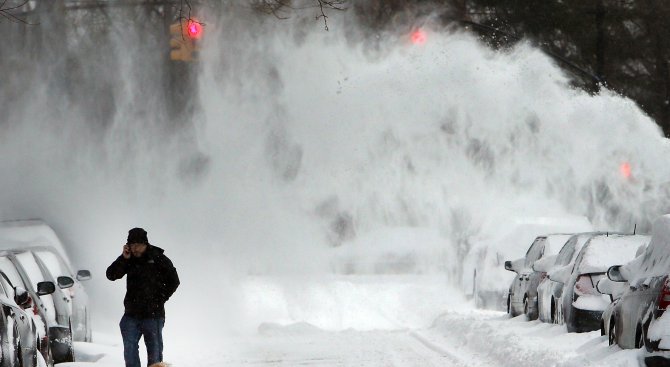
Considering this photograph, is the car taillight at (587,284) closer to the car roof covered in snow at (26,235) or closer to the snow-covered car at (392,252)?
the car roof covered in snow at (26,235)

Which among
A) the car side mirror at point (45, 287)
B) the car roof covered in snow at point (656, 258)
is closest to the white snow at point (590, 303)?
the car roof covered in snow at point (656, 258)

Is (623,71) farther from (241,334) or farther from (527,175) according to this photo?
(241,334)

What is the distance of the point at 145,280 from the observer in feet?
37.5

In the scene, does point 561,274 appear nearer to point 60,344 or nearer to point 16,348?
point 60,344

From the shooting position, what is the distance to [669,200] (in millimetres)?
24484

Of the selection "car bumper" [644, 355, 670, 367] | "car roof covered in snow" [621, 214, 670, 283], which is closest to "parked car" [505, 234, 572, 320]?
"car roof covered in snow" [621, 214, 670, 283]

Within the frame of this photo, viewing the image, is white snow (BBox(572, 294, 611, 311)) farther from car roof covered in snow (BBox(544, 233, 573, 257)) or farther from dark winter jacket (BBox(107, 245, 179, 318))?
dark winter jacket (BBox(107, 245, 179, 318))

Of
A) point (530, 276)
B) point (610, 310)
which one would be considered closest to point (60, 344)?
point (610, 310)

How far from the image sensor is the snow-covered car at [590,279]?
631 inches

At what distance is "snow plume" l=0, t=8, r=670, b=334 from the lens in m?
26.2

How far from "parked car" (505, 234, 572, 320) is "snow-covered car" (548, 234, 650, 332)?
2.19 metres

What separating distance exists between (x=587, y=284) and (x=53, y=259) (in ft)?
20.1

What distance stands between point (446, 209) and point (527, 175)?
2336 mm

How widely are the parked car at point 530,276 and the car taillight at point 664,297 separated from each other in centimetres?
835
